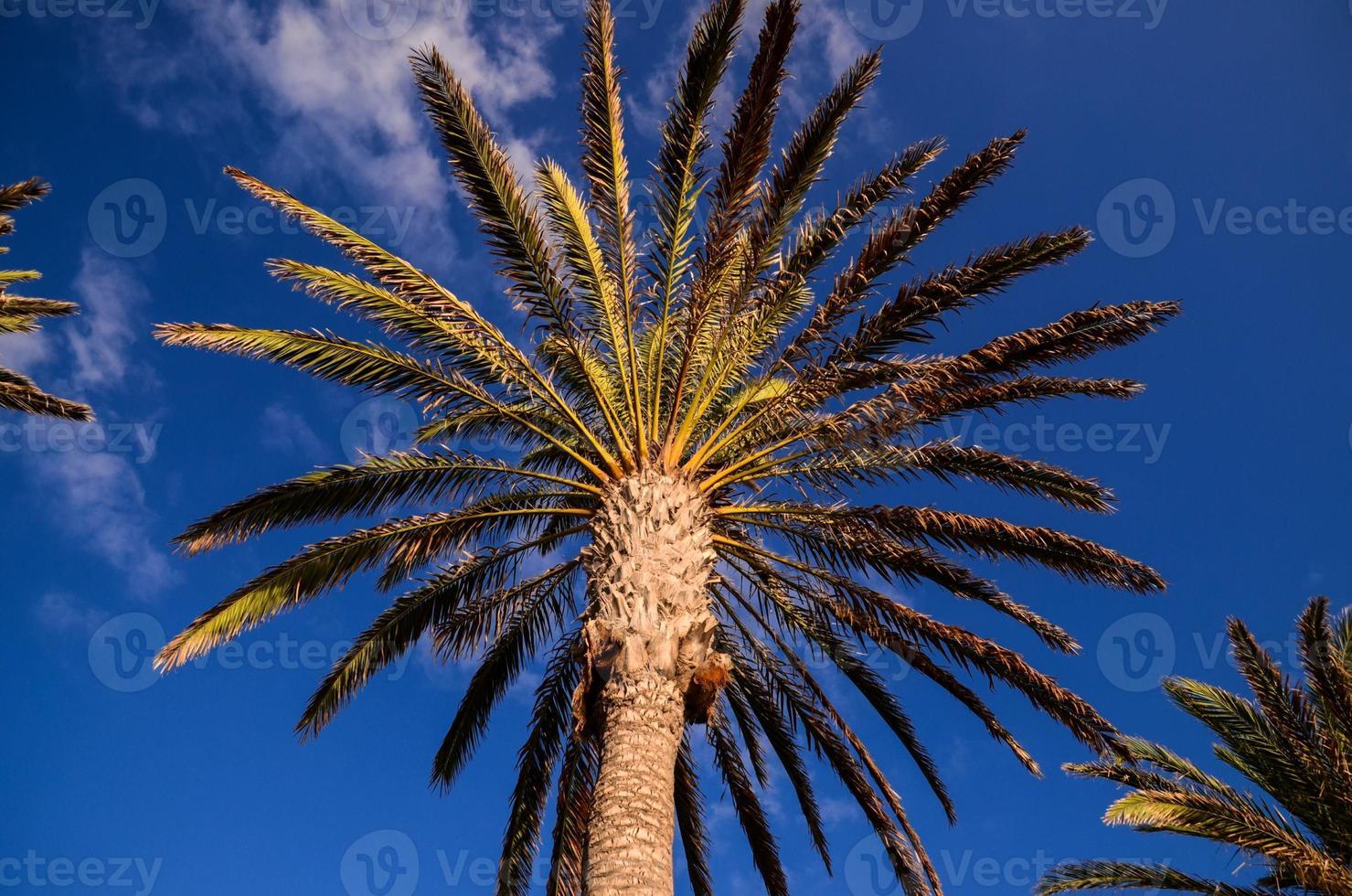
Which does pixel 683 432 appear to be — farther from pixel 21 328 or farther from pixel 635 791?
pixel 21 328

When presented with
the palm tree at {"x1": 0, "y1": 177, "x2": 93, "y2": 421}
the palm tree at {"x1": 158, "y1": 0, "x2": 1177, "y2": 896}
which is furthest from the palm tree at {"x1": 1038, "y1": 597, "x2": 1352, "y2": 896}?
the palm tree at {"x1": 0, "y1": 177, "x2": 93, "y2": 421}

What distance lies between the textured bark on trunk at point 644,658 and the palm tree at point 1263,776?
583 centimetres

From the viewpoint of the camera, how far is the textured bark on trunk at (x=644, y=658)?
7.54 metres

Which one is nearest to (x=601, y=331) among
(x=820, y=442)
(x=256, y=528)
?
(x=820, y=442)

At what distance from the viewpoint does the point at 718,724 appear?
37.3ft

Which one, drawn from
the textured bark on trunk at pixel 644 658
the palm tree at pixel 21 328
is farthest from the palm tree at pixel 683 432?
the palm tree at pixel 21 328

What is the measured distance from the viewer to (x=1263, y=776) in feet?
43.3

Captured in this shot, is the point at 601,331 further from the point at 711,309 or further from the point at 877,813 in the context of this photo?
the point at 877,813

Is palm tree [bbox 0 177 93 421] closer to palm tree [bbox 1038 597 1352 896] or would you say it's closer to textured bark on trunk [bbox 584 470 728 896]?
textured bark on trunk [bbox 584 470 728 896]

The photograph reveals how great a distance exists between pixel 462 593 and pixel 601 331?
288 cm

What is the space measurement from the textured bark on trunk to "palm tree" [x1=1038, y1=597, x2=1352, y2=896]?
5829 mm

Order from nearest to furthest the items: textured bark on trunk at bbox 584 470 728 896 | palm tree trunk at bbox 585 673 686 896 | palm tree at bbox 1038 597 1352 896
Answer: palm tree trunk at bbox 585 673 686 896
textured bark on trunk at bbox 584 470 728 896
palm tree at bbox 1038 597 1352 896

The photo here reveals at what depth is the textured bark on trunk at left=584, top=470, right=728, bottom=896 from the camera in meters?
7.54

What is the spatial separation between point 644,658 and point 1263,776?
363 inches
